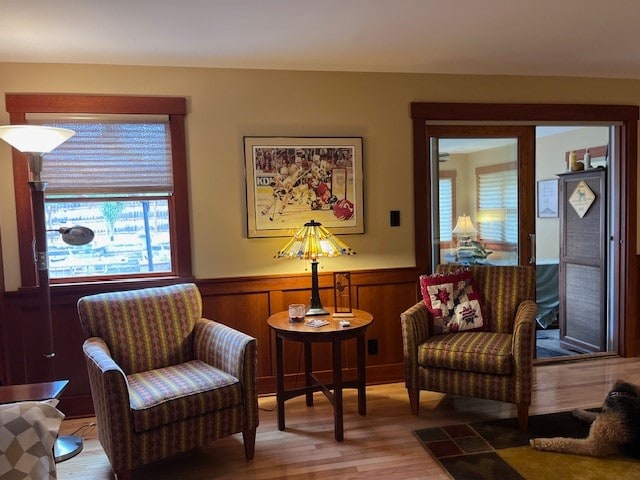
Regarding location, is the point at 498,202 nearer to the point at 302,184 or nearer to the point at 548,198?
the point at 302,184

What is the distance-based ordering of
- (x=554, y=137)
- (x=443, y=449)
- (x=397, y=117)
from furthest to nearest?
(x=554, y=137) < (x=397, y=117) < (x=443, y=449)

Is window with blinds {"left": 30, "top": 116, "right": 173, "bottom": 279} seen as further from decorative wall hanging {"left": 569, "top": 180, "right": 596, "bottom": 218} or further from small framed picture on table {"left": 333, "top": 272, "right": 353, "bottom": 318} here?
decorative wall hanging {"left": 569, "top": 180, "right": 596, "bottom": 218}

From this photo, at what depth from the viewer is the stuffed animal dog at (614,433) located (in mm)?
2248

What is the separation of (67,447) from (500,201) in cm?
334

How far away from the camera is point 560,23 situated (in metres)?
2.59

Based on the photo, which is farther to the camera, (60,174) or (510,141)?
(510,141)

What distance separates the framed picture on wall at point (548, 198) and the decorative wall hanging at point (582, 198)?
5.14 feet

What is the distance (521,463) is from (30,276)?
3021 mm

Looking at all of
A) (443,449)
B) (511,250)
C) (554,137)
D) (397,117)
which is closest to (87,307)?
(443,449)

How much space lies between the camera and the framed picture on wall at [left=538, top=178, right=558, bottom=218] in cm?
567

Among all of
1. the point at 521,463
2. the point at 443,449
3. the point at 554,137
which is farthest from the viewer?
the point at 554,137

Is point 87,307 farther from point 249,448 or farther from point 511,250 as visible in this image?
point 511,250

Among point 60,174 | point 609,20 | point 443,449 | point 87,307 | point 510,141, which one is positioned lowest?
point 443,449

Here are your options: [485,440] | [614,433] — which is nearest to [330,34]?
[485,440]
